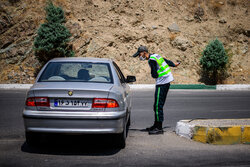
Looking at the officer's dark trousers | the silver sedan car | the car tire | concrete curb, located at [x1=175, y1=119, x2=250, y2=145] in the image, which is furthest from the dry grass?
the car tire

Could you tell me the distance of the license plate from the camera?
4576mm

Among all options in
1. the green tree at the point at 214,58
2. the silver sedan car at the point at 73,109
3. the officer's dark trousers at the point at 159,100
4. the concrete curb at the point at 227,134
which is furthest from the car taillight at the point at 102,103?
the green tree at the point at 214,58

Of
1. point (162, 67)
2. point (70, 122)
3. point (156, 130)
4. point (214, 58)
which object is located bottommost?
point (214, 58)

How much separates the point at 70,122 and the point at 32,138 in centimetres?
110

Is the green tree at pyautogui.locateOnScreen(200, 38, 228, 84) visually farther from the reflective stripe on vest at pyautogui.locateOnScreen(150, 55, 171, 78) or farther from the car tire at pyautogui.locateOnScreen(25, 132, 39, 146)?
the car tire at pyautogui.locateOnScreen(25, 132, 39, 146)

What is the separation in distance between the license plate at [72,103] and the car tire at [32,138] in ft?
3.14

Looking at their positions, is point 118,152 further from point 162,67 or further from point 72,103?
point 162,67

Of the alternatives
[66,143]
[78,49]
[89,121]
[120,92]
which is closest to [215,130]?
[120,92]

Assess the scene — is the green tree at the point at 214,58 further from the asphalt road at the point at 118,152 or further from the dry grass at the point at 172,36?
the asphalt road at the point at 118,152

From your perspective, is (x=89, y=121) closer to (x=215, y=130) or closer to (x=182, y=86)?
(x=215, y=130)

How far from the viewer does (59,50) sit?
22.9 meters

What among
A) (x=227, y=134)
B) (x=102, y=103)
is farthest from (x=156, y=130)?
(x=102, y=103)

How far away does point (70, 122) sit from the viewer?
448 cm

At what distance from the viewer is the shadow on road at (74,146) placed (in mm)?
4938
